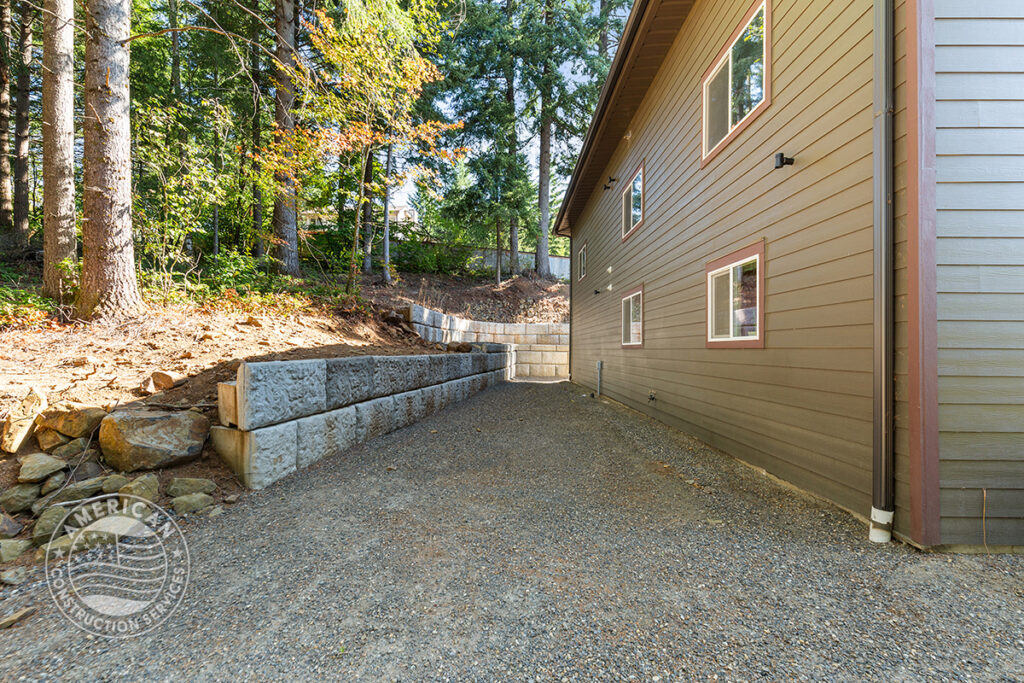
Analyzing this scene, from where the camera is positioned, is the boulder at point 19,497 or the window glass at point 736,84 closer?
the boulder at point 19,497

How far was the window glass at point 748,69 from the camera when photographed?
3.69m

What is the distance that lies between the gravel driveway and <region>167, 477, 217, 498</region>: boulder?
0.26m

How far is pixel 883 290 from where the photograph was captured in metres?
2.27

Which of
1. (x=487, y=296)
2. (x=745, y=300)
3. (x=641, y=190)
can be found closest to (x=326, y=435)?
(x=745, y=300)

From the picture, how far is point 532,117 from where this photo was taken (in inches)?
634

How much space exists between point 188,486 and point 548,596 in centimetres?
232

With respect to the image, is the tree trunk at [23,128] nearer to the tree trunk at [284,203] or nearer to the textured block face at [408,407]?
→ the tree trunk at [284,203]

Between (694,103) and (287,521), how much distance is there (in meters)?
5.61

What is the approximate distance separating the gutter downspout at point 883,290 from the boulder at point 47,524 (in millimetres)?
4301

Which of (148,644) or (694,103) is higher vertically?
(694,103)

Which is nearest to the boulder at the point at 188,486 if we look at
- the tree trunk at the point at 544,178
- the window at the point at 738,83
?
the window at the point at 738,83

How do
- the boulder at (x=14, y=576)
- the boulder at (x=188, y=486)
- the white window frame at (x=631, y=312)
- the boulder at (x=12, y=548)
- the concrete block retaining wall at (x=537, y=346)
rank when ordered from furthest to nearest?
the concrete block retaining wall at (x=537, y=346)
the white window frame at (x=631, y=312)
the boulder at (x=188, y=486)
the boulder at (x=12, y=548)
the boulder at (x=14, y=576)

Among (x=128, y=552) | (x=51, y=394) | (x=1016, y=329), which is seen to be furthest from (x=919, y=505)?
(x=51, y=394)

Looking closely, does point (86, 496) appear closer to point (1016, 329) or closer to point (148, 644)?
point (148, 644)
